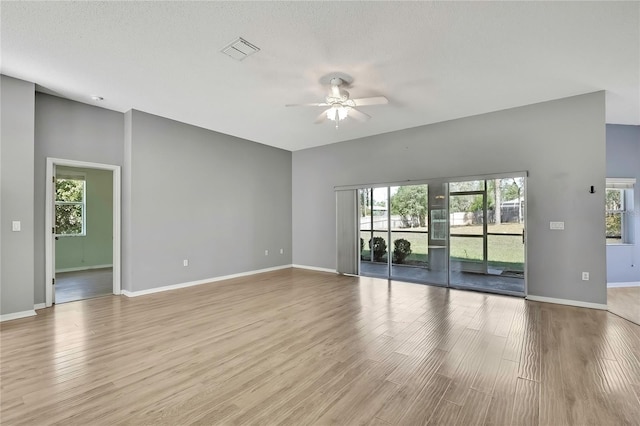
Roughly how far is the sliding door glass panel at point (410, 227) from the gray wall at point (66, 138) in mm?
5429

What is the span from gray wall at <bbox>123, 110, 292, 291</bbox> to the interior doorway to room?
7.90ft

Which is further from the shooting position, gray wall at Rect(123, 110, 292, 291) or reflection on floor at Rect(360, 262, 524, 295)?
reflection on floor at Rect(360, 262, 524, 295)

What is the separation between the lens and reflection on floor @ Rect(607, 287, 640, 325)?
385 centimetres

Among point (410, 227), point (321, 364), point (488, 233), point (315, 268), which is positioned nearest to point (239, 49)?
point (321, 364)

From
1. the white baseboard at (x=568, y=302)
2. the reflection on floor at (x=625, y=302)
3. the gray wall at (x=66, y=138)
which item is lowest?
the reflection on floor at (x=625, y=302)

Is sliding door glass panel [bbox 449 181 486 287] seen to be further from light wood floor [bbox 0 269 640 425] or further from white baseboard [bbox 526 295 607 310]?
light wood floor [bbox 0 269 640 425]

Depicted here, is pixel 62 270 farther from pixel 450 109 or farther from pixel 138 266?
pixel 450 109

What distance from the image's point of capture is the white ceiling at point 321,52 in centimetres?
246

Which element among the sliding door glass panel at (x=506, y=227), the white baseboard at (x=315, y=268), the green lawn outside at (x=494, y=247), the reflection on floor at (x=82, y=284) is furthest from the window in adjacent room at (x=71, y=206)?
the sliding door glass panel at (x=506, y=227)

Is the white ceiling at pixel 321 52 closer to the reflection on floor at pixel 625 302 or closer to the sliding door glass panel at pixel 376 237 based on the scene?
A: the sliding door glass panel at pixel 376 237

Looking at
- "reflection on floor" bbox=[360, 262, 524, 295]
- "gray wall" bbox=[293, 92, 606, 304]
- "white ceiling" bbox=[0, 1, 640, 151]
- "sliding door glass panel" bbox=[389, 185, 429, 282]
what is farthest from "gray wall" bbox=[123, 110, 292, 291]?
"gray wall" bbox=[293, 92, 606, 304]

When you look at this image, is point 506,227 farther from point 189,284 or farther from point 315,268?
point 189,284

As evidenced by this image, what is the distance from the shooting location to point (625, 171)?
569cm

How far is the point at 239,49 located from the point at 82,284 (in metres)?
5.62
